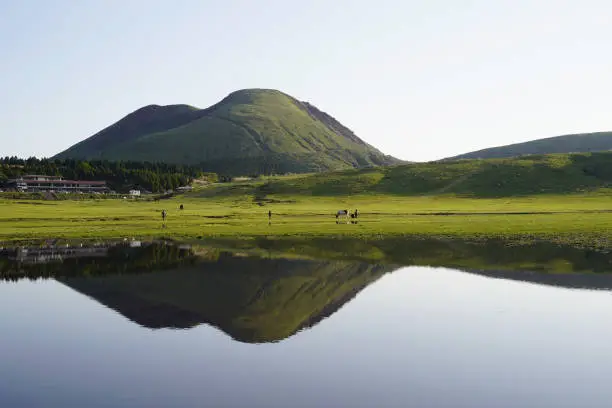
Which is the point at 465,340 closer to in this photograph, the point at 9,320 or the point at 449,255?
the point at 9,320

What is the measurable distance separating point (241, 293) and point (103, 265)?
1805 centimetres

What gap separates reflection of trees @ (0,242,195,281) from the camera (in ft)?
143

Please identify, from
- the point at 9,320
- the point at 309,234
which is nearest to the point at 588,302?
the point at 9,320

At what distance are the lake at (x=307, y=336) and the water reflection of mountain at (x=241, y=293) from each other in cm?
16

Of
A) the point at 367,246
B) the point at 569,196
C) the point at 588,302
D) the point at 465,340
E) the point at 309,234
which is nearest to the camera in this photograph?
the point at 465,340

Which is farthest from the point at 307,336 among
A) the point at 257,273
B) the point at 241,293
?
the point at 257,273

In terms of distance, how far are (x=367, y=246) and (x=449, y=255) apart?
10.4m

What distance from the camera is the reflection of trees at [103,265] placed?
1721 inches

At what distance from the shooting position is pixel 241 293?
3500cm

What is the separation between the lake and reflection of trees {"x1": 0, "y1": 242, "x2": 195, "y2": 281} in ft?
1.44

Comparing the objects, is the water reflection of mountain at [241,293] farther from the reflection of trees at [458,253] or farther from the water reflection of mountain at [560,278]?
the water reflection of mountain at [560,278]

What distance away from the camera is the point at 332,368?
66.1 feet

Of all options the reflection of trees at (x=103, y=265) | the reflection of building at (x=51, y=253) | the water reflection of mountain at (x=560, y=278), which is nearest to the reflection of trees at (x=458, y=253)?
the water reflection of mountain at (x=560, y=278)

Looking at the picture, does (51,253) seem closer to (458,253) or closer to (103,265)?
(103,265)
